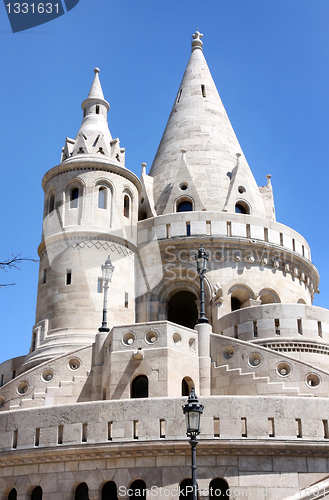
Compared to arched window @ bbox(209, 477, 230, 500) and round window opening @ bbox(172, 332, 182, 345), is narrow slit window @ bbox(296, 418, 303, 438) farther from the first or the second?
round window opening @ bbox(172, 332, 182, 345)

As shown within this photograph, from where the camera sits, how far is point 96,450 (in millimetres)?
17922

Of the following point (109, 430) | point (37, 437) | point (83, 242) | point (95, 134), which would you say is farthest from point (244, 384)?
point (95, 134)

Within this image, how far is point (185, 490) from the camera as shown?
675 inches

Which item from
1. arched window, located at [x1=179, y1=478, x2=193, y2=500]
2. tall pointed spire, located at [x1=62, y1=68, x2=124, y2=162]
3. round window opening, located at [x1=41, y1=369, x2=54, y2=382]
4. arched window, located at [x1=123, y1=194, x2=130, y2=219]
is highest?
tall pointed spire, located at [x1=62, y1=68, x2=124, y2=162]

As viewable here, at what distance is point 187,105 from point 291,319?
1472 centimetres

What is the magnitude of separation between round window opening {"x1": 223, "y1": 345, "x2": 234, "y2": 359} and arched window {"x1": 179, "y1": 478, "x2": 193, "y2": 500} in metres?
4.81

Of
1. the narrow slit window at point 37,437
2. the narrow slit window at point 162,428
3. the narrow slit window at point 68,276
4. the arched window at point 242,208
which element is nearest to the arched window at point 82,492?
the narrow slit window at point 37,437

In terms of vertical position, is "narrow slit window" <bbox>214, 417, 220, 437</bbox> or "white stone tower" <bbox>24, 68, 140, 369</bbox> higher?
"white stone tower" <bbox>24, 68, 140, 369</bbox>

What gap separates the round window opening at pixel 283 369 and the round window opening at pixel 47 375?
6.88 metres

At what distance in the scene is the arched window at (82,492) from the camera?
709 inches

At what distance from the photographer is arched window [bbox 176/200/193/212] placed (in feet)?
98.9

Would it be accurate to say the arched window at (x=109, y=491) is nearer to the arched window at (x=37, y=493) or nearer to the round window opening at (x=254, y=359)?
the arched window at (x=37, y=493)

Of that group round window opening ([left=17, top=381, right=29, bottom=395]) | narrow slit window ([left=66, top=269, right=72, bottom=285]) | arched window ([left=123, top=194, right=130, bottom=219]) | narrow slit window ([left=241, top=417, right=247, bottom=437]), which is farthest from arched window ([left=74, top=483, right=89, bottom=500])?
arched window ([left=123, top=194, right=130, bottom=219])

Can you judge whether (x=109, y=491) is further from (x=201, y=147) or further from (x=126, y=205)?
(x=201, y=147)
